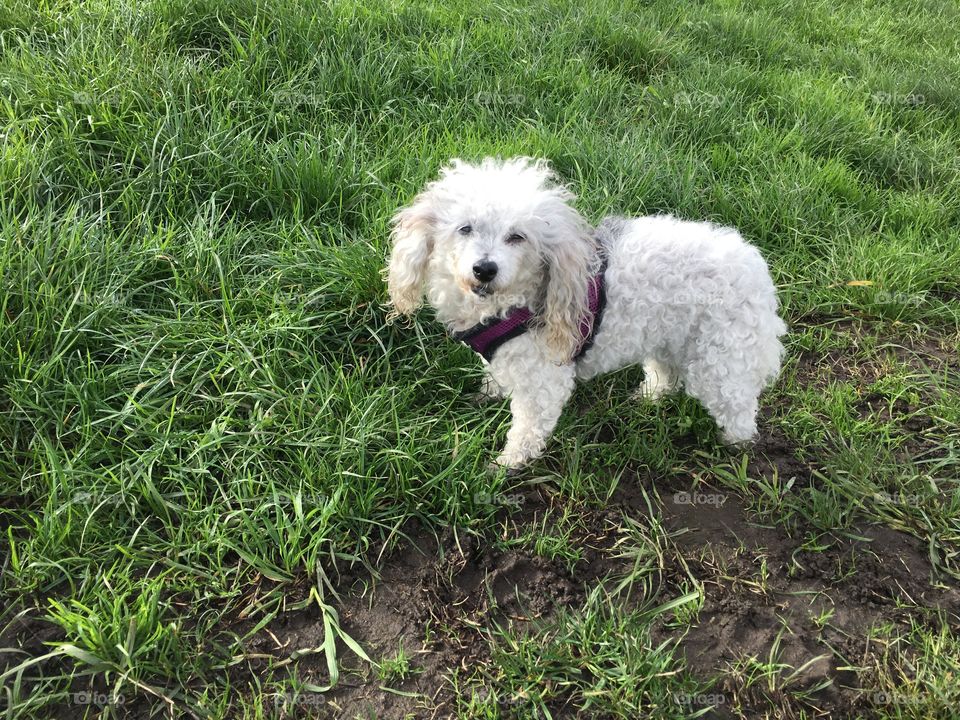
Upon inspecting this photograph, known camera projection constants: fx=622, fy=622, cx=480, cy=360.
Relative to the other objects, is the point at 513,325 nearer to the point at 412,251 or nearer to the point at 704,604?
the point at 412,251

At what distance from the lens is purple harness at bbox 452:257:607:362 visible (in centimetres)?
281

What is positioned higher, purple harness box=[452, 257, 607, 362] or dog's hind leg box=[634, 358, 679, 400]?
purple harness box=[452, 257, 607, 362]

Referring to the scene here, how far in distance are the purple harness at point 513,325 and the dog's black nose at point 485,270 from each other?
0.32 meters

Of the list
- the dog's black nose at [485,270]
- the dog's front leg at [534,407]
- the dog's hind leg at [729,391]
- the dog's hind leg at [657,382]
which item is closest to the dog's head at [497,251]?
the dog's black nose at [485,270]

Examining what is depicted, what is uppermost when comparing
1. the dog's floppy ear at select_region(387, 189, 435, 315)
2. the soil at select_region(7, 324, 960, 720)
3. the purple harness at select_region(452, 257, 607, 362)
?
the dog's floppy ear at select_region(387, 189, 435, 315)

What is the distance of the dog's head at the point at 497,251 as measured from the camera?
2609 millimetres

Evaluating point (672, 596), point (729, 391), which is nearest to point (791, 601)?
point (672, 596)

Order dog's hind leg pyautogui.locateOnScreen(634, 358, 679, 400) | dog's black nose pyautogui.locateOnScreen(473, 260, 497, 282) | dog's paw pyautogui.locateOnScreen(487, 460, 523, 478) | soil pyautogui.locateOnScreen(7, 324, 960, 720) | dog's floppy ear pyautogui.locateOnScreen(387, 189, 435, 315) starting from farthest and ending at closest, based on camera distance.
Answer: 1. dog's hind leg pyautogui.locateOnScreen(634, 358, 679, 400)
2. dog's paw pyautogui.locateOnScreen(487, 460, 523, 478)
3. dog's floppy ear pyautogui.locateOnScreen(387, 189, 435, 315)
4. dog's black nose pyautogui.locateOnScreen(473, 260, 497, 282)
5. soil pyautogui.locateOnScreen(7, 324, 960, 720)

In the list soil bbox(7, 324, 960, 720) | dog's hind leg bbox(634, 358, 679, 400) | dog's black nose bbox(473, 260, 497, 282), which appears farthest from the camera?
dog's hind leg bbox(634, 358, 679, 400)

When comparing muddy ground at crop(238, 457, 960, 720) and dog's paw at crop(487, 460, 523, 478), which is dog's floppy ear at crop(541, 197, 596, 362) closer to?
dog's paw at crop(487, 460, 523, 478)

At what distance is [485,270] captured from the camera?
250 cm

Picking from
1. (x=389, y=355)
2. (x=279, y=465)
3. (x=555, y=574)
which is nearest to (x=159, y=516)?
(x=279, y=465)

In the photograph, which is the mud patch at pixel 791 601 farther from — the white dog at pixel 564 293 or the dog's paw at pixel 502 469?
the dog's paw at pixel 502 469

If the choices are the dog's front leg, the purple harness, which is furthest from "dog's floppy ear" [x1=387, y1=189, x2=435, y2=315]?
the dog's front leg
